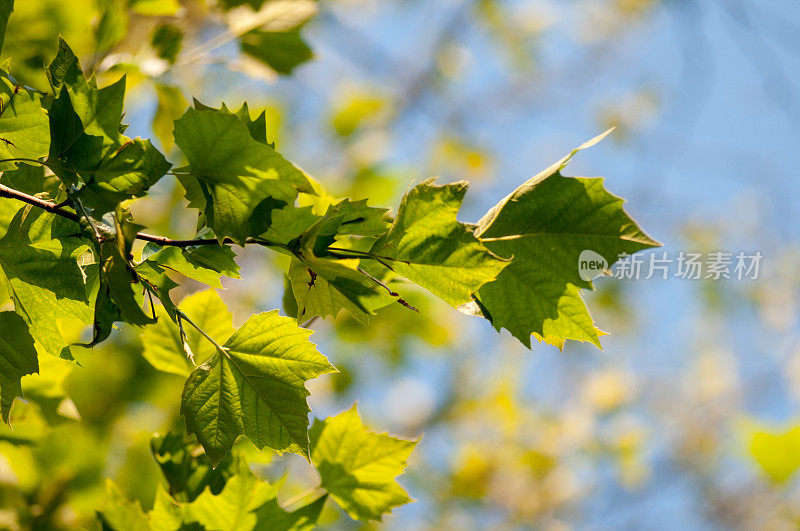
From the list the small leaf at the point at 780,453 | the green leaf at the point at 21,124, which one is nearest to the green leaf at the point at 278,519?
the green leaf at the point at 21,124

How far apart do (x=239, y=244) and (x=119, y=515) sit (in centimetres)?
32

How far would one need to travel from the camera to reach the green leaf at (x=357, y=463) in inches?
25.0

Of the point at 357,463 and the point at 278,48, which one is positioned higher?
the point at 278,48

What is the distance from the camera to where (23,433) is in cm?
73

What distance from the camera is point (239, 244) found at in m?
0.43

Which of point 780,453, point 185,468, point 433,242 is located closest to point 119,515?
point 185,468

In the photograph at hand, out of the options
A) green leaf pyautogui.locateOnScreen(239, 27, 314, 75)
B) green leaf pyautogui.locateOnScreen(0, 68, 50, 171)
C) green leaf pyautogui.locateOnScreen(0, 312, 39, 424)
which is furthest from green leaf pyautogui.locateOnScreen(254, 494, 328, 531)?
green leaf pyautogui.locateOnScreen(239, 27, 314, 75)

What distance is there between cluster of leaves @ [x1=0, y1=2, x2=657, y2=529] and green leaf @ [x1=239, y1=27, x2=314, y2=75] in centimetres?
50

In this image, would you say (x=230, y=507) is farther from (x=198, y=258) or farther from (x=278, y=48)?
(x=278, y=48)

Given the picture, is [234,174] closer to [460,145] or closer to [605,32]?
[460,145]

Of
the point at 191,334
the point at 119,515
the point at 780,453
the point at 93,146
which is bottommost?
the point at 780,453

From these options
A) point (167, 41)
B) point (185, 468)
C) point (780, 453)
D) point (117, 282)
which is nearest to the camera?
point (117, 282)

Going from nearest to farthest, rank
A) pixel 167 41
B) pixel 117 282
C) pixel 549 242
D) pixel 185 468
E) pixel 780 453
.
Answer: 1. pixel 117 282
2. pixel 549 242
3. pixel 185 468
4. pixel 167 41
5. pixel 780 453

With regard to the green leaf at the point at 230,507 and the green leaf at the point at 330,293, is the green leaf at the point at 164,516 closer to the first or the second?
the green leaf at the point at 230,507
